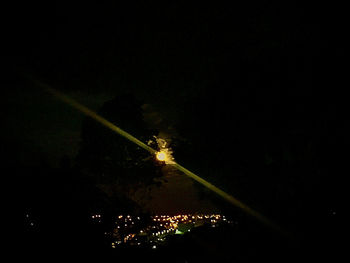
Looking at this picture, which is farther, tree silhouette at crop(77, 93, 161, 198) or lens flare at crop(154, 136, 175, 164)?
lens flare at crop(154, 136, 175, 164)

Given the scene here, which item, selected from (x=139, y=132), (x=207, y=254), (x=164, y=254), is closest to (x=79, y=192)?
(x=164, y=254)

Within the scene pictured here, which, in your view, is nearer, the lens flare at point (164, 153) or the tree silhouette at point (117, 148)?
the tree silhouette at point (117, 148)

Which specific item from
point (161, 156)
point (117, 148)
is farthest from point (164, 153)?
point (117, 148)

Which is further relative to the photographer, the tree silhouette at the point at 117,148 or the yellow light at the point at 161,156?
the yellow light at the point at 161,156

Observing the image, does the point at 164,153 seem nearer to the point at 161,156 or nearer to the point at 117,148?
the point at 161,156

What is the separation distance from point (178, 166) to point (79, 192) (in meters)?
5.04

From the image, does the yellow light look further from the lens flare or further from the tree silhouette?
the tree silhouette

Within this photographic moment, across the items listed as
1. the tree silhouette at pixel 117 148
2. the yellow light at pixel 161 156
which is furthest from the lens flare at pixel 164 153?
the tree silhouette at pixel 117 148

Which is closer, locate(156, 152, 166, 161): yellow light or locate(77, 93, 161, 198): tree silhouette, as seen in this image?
locate(77, 93, 161, 198): tree silhouette

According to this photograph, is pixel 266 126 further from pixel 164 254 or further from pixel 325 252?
pixel 164 254

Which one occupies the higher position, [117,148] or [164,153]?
[164,153]

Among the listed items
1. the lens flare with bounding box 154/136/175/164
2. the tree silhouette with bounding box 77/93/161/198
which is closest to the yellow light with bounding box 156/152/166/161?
the lens flare with bounding box 154/136/175/164

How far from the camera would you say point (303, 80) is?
8.83 metres

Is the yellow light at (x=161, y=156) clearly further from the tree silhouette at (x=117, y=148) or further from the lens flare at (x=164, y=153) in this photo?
the tree silhouette at (x=117, y=148)
